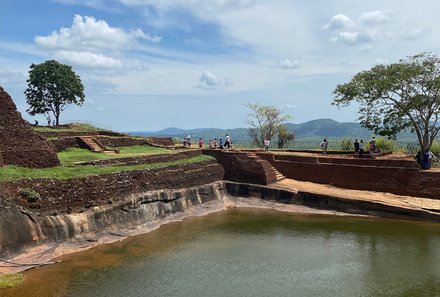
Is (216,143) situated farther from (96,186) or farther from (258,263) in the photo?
(258,263)

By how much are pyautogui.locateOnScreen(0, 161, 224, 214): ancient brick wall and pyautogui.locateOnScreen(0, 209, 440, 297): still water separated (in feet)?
7.29

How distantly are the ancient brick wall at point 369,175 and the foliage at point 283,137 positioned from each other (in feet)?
51.5

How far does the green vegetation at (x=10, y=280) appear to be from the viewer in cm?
1150

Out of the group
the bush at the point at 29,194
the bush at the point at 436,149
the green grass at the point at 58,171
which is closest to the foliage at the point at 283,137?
the bush at the point at 436,149

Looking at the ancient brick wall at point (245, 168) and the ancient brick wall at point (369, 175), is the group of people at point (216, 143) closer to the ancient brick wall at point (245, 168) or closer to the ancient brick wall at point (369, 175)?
the ancient brick wall at point (245, 168)

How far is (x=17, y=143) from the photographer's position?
17.3m

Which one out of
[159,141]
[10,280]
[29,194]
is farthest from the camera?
[159,141]

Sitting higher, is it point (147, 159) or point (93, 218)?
A: point (147, 159)

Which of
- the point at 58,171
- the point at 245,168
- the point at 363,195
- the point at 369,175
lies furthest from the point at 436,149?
the point at 58,171

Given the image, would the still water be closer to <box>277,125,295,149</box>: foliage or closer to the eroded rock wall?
the eroded rock wall

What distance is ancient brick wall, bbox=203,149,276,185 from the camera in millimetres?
24125

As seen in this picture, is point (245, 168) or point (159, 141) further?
point (159, 141)

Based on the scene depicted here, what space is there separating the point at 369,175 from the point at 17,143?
17.4 m

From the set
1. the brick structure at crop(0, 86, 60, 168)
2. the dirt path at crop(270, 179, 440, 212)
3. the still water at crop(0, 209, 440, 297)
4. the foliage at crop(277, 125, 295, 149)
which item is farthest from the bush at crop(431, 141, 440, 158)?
the brick structure at crop(0, 86, 60, 168)
